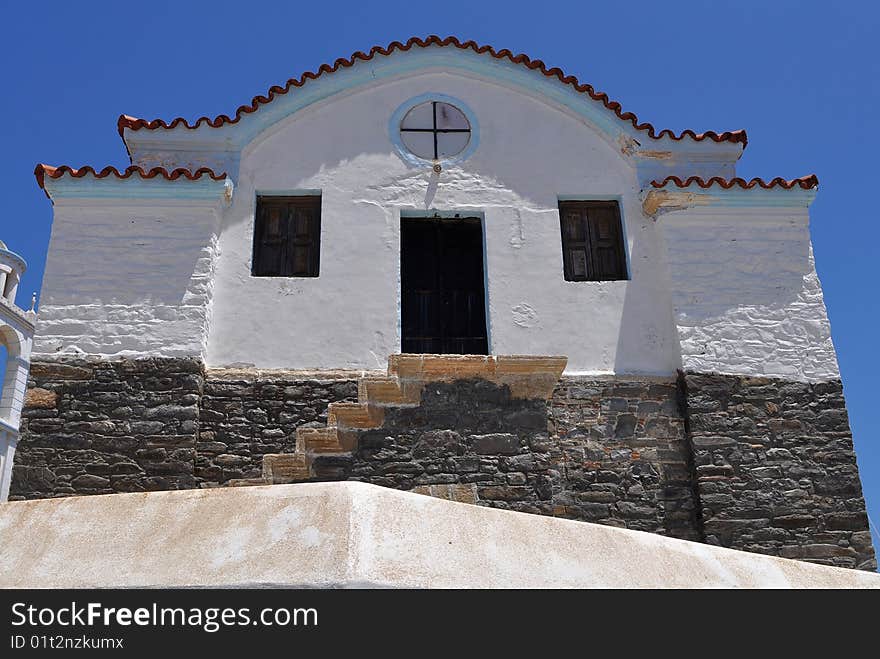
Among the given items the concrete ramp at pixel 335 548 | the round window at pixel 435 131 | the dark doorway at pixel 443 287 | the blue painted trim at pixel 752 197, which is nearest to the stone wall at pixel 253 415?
the dark doorway at pixel 443 287

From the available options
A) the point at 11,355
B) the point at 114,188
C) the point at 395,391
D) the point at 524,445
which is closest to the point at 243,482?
the point at 395,391

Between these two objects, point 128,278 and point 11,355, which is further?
point 11,355

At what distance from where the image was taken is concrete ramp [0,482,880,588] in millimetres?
3600

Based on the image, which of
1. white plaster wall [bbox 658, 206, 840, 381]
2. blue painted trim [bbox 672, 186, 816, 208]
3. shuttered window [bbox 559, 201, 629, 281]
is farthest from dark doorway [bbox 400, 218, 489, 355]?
blue painted trim [bbox 672, 186, 816, 208]

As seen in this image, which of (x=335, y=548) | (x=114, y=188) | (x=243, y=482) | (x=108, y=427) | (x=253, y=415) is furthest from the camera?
(x=114, y=188)

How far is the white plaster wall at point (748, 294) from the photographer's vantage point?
8.40m

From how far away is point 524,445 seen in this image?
24.8 ft

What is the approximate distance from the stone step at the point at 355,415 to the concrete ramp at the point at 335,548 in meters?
3.34

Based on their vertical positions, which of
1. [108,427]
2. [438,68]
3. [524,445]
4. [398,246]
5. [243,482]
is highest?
[438,68]

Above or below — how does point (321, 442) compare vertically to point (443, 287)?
below

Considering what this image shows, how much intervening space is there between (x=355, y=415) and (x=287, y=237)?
2.32 metres

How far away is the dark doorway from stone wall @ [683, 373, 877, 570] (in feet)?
7.09

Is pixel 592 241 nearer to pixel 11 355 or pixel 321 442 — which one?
pixel 321 442
